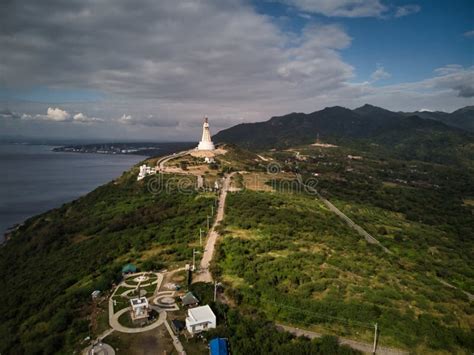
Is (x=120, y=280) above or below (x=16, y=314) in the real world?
above

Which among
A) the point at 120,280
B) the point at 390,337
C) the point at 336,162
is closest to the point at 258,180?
the point at 120,280

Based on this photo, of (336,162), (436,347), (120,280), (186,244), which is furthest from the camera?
(336,162)

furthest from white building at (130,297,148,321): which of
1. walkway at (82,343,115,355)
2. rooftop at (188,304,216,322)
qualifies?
rooftop at (188,304,216,322)

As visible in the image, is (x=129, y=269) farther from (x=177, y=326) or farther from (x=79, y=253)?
(x=79, y=253)

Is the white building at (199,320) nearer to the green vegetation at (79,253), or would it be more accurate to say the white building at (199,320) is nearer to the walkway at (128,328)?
the walkway at (128,328)

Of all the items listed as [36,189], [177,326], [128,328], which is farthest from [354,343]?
[36,189]

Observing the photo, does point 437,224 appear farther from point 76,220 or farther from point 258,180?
point 76,220

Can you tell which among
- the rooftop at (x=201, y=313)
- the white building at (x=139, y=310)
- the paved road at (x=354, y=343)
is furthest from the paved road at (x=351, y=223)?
the white building at (x=139, y=310)
